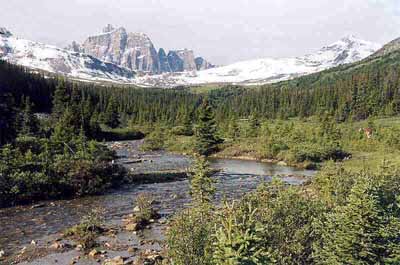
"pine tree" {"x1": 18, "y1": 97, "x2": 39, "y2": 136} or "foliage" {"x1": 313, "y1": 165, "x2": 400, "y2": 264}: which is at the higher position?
"foliage" {"x1": 313, "y1": 165, "x2": 400, "y2": 264}

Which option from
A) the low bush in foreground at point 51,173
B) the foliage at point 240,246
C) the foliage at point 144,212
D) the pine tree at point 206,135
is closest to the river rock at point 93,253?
the foliage at point 144,212

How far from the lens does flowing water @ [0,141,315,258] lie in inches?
1560

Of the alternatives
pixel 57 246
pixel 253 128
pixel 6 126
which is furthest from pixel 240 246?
→ pixel 253 128

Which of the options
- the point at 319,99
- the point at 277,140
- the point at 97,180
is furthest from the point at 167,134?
the point at 319,99

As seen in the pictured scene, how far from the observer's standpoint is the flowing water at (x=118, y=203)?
39.6m

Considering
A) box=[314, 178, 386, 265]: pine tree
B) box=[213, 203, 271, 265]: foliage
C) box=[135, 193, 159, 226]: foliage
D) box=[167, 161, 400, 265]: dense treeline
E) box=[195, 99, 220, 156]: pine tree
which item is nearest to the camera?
box=[213, 203, 271, 265]: foliage

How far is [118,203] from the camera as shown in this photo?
50344 mm

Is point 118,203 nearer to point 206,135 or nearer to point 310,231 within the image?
point 310,231

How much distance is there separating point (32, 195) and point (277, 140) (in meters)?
60.1

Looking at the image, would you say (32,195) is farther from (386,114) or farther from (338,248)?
(386,114)

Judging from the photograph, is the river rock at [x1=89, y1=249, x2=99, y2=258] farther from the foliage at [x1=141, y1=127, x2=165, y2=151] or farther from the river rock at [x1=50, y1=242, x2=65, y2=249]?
the foliage at [x1=141, y1=127, x2=165, y2=151]

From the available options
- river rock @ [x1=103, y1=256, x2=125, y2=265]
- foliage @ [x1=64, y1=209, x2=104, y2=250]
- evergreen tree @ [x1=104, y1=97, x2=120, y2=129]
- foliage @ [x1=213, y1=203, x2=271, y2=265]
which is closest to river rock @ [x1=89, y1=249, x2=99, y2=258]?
foliage @ [x1=64, y1=209, x2=104, y2=250]

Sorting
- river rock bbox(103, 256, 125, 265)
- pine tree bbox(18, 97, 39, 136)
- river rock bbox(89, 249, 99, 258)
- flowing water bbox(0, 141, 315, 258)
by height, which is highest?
pine tree bbox(18, 97, 39, 136)

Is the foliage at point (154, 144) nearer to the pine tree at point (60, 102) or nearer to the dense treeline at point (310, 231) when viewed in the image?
the pine tree at point (60, 102)
